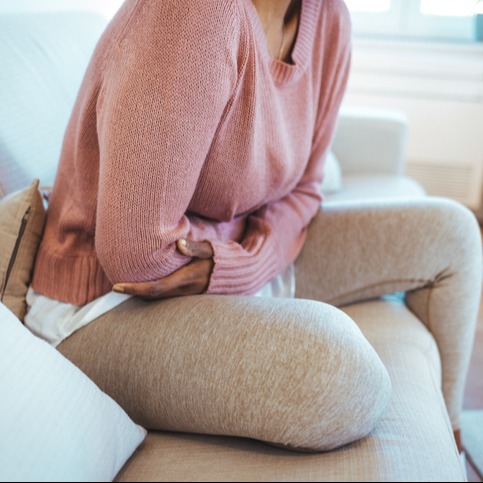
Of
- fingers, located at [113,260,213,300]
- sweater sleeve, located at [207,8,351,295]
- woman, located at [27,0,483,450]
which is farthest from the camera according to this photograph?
sweater sleeve, located at [207,8,351,295]

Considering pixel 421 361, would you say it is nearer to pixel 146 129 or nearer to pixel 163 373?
pixel 163 373

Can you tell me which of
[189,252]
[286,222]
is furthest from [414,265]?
[189,252]

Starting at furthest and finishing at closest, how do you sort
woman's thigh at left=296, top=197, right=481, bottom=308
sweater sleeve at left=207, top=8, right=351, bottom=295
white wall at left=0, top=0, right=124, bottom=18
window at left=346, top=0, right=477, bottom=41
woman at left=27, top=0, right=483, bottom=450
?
1. window at left=346, top=0, right=477, bottom=41
2. white wall at left=0, top=0, right=124, bottom=18
3. woman's thigh at left=296, top=197, right=481, bottom=308
4. sweater sleeve at left=207, top=8, right=351, bottom=295
5. woman at left=27, top=0, right=483, bottom=450

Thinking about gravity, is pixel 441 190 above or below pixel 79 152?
below

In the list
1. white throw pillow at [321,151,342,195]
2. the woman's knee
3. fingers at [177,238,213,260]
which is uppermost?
fingers at [177,238,213,260]

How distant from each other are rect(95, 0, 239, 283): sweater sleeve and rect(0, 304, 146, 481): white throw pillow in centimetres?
18

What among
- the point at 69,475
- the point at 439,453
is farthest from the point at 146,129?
the point at 439,453

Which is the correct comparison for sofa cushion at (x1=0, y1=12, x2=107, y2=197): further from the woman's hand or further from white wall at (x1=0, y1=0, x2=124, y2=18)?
the woman's hand

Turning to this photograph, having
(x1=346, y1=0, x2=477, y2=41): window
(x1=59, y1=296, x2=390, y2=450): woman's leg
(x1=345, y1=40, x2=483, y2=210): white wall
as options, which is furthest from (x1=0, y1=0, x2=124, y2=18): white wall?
(x1=346, y1=0, x2=477, y2=41): window

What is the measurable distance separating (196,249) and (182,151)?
0.16m

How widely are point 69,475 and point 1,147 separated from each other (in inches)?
21.8

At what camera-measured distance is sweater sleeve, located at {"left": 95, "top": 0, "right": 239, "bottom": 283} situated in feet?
2.58

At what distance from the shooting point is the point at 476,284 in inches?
44.0

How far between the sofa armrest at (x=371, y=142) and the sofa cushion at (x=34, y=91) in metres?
0.87
